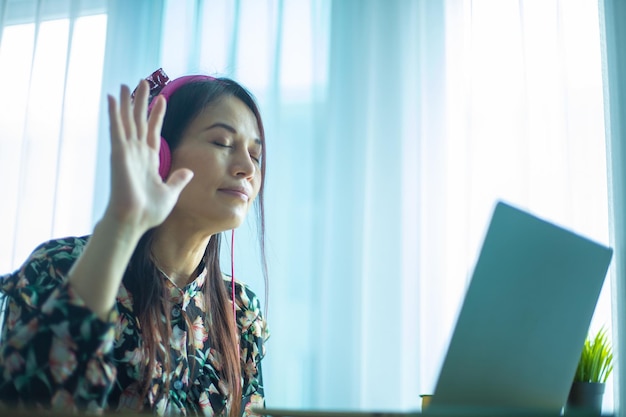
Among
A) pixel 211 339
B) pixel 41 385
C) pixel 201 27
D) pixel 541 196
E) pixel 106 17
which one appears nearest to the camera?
pixel 41 385

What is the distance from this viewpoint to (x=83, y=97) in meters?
2.67

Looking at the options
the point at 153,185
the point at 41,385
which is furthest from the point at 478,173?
the point at 41,385

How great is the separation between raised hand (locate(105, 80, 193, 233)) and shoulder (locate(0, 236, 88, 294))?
27cm

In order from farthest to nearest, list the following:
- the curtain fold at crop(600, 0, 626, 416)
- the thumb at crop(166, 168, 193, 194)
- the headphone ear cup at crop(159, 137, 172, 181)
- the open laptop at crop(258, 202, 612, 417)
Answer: the curtain fold at crop(600, 0, 626, 416), the headphone ear cup at crop(159, 137, 172, 181), the thumb at crop(166, 168, 193, 194), the open laptop at crop(258, 202, 612, 417)

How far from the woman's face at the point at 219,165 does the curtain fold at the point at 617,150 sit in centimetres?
117

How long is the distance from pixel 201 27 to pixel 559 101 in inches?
50.6

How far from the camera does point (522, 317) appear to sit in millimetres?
805

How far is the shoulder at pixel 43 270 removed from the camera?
1.05 m

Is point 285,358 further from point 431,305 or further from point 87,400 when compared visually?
point 87,400

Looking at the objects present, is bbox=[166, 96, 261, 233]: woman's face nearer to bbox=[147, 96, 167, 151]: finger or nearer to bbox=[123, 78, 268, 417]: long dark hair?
bbox=[123, 78, 268, 417]: long dark hair

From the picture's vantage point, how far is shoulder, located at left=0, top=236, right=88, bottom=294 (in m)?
1.05

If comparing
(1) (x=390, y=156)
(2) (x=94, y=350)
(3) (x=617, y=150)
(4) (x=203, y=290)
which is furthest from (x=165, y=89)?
(3) (x=617, y=150)

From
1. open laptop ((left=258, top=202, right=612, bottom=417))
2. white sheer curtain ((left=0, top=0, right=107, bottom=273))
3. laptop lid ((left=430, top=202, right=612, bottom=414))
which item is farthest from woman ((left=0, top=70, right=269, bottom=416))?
white sheer curtain ((left=0, top=0, right=107, bottom=273))

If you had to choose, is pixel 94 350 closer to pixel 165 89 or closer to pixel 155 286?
pixel 155 286
